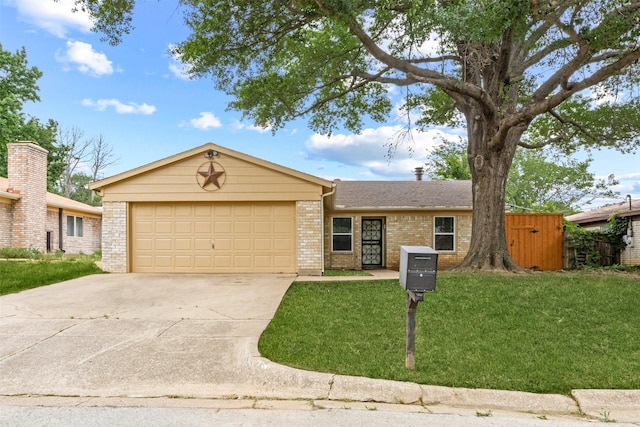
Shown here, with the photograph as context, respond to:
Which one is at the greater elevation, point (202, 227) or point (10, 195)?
point (10, 195)

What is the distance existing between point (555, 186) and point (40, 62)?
39010 millimetres

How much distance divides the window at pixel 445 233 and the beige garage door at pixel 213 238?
6.43 metres

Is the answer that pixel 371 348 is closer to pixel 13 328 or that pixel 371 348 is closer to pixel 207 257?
pixel 13 328

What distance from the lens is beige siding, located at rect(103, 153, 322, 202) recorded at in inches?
455

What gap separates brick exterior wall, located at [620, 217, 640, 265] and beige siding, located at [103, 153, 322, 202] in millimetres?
11617

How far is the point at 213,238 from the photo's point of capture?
11.7 m

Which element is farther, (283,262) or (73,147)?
(73,147)

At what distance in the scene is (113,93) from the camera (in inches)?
1069

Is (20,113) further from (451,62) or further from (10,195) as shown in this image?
(451,62)

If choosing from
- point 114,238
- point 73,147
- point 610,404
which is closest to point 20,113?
point 73,147

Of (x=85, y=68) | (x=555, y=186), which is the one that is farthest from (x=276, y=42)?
(x=555, y=186)

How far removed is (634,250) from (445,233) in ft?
21.5

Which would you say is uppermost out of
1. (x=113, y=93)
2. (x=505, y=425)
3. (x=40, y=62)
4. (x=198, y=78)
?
(x=40, y=62)

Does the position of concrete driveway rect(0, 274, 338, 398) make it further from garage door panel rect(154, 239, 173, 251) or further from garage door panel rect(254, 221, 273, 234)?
garage door panel rect(254, 221, 273, 234)
